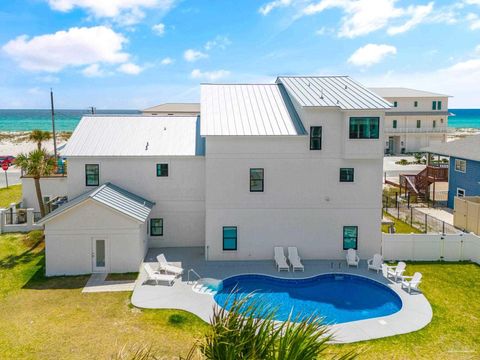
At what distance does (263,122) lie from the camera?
2198 cm

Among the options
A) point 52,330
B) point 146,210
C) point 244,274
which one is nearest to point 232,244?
point 244,274

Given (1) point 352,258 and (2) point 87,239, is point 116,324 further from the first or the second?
(1) point 352,258

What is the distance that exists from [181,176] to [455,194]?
2187 cm

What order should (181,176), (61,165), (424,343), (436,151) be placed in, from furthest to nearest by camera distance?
(436,151) < (61,165) < (181,176) < (424,343)

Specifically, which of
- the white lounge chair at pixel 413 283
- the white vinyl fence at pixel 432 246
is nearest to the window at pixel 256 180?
the white vinyl fence at pixel 432 246

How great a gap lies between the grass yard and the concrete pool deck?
1.52ft

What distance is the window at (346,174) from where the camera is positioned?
2167 cm

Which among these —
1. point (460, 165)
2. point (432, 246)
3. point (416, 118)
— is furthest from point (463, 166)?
point (416, 118)

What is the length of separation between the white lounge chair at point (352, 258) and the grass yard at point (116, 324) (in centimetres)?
326

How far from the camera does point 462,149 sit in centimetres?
3167

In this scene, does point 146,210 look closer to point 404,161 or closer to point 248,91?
point 248,91

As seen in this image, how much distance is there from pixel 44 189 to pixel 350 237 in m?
20.6

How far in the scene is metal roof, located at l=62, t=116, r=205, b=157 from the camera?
2322cm

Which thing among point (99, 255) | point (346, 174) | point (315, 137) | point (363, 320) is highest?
point (315, 137)
